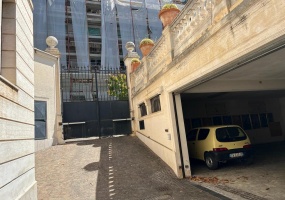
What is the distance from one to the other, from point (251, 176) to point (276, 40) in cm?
532

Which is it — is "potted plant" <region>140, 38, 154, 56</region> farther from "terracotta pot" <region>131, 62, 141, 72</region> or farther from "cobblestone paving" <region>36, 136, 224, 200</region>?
"cobblestone paving" <region>36, 136, 224, 200</region>

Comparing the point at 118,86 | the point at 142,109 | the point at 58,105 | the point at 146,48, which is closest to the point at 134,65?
the point at 142,109

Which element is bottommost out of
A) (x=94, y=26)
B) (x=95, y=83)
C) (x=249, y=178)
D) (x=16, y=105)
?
(x=249, y=178)

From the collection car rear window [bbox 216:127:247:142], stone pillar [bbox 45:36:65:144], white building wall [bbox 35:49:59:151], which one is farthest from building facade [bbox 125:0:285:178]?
white building wall [bbox 35:49:59:151]

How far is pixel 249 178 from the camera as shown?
7145 mm

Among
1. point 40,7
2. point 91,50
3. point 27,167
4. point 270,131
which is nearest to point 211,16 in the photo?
point 27,167

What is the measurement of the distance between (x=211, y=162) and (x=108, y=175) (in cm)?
400

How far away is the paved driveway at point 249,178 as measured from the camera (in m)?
5.87

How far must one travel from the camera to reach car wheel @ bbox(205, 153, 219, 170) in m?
8.43

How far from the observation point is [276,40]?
3.61 metres

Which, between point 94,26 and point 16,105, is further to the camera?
point 94,26

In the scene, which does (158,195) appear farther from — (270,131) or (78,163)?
(270,131)

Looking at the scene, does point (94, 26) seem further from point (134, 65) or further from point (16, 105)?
point (16, 105)

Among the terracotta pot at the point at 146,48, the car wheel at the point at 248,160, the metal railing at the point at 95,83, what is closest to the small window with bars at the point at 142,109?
the metal railing at the point at 95,83
